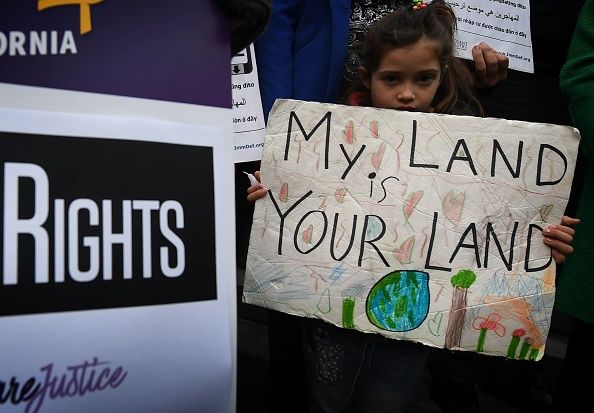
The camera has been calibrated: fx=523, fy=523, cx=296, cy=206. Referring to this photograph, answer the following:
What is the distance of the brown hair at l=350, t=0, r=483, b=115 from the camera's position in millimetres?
1477

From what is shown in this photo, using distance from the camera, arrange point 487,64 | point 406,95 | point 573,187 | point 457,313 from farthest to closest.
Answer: point 573,187 < point 487,64 < point 406,95 < point 457,313

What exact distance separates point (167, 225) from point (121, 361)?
20 cm

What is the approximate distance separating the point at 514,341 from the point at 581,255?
471 millimetres

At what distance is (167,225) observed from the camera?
784mm

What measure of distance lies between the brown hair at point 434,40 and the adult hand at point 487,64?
0.07 m

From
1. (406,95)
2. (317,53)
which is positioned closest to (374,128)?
(406,95)

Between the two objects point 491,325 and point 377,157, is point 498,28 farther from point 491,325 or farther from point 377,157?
point 491,325

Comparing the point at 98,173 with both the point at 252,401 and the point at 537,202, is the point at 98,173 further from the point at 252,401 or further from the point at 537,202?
the point at 252,401

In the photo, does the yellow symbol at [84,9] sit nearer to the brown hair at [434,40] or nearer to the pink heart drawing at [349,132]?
the pink heart drawing at [349,132]

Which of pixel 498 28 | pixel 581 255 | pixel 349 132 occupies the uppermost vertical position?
pixel 498 28

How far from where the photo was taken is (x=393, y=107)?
144 centimetres

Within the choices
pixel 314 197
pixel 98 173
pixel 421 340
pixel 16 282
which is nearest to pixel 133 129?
pixel 98 173

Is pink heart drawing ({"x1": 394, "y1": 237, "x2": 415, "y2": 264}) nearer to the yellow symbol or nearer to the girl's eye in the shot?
the girl's eye

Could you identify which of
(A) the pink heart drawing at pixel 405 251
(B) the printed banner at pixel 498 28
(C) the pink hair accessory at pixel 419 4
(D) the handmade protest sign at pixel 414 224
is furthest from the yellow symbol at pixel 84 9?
(B) the printed banner at pixel 498 28
